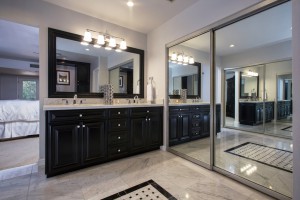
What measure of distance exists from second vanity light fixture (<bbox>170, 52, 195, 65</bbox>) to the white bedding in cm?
379

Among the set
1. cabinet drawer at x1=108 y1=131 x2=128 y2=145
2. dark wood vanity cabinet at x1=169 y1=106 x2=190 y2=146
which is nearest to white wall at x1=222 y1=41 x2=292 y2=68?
dark wood vanity cabinet at x1=169 y1=106 x2=190 y2=146

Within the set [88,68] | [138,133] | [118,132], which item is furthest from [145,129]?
[88,68]

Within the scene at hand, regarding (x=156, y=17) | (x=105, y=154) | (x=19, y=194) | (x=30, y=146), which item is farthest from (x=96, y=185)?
(x=156, y=17)

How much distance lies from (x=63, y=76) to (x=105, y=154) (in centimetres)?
149

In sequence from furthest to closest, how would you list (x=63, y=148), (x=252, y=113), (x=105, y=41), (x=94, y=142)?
(x=252, y=113)
(x=105, y=41)
(x=94, y=142)
(x=63, y=148)

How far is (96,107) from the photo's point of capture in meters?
2.30

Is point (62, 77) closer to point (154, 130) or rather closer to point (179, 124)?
point (154, 130)

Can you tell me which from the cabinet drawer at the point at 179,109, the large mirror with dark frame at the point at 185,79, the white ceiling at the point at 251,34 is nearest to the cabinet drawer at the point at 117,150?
the cabinet drawer at the point at 179,109

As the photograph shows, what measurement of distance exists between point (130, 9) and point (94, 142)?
229 centimetres

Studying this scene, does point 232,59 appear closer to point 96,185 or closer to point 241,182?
point 241,182

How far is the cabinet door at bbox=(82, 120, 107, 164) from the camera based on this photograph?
7.31 feet

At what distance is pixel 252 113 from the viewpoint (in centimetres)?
382

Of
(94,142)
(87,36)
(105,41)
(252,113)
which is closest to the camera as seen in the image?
(94,142)

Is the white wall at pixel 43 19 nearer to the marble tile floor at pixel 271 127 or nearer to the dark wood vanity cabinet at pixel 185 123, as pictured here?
the dark wood vanity cabinet at pixel 185 123
